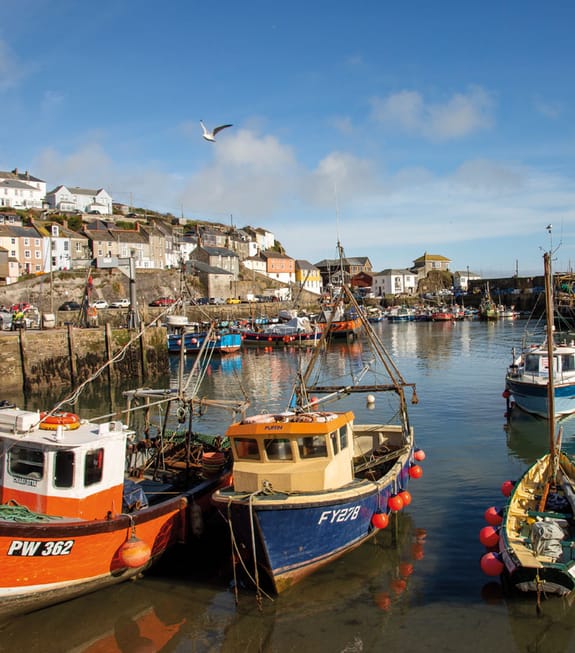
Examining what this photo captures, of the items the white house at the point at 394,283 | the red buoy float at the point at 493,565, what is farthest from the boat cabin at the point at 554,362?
the white house at the point at 394,283

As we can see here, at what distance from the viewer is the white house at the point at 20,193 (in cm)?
10838

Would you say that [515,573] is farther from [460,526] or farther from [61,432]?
[61,432]

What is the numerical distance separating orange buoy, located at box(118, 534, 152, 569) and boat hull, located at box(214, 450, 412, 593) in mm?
1630

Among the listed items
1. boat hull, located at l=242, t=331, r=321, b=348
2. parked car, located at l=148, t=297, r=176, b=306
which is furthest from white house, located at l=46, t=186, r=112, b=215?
boat hull, located at l=242, t=331, r=321, b=348

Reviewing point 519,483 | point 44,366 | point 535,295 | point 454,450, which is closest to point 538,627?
point 519,483

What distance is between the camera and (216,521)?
539 inches

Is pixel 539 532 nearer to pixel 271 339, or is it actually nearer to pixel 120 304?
pixel 271 339

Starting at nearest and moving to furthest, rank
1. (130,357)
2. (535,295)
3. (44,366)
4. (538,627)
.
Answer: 1. (538,627)
2. (44,366)
3. (130,357)
4. (535,295)

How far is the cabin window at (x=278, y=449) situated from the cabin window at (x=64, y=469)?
3.73m

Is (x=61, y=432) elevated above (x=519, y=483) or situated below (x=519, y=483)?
above

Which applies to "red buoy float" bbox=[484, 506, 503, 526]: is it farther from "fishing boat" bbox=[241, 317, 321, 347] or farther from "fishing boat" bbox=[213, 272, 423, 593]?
"fishing boat" bbox=[241, 317, 321, 347]

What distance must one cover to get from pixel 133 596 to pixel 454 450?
513 inches

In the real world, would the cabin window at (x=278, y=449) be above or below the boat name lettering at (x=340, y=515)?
above

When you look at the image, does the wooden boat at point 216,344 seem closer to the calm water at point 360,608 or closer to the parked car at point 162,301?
the parked car at point 162,301
